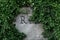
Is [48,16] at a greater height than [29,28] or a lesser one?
greater

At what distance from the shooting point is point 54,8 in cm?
418

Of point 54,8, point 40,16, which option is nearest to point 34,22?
point 40,16

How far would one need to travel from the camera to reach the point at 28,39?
165 inches

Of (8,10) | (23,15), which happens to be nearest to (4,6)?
(8,10)

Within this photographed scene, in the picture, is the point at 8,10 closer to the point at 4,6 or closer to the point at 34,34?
the point at 4,6

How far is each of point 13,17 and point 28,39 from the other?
505mm

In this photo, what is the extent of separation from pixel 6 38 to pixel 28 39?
441mm

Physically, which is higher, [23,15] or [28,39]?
[23,15]

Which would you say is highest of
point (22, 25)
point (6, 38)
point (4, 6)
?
point (4, 6)

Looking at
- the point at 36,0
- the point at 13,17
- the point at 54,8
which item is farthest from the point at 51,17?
the point at 13,17

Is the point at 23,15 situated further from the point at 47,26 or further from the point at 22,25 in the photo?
the point at 47,26

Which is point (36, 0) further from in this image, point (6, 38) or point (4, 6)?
point (6, 38)

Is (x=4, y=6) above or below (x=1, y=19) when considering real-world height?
above

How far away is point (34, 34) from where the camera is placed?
166 inches
